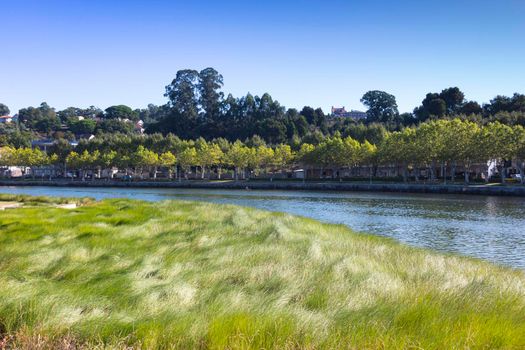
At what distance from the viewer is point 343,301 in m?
6.85

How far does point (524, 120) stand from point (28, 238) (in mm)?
82934

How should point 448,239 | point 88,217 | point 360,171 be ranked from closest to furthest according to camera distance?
point 88,217
point 448,239
point 360,171

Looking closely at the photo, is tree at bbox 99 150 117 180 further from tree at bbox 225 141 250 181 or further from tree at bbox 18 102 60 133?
tree at bbox 18 102 60 133

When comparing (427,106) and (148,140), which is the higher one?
(427,106)

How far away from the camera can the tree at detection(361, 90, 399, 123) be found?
132m

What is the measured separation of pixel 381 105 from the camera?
5236 inches

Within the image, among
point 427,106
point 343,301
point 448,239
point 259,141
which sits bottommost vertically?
point 448,239

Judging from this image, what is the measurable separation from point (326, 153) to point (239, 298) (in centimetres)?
7632

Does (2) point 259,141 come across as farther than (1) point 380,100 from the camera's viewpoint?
No

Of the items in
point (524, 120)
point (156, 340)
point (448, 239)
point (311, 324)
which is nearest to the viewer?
point (156, 340)

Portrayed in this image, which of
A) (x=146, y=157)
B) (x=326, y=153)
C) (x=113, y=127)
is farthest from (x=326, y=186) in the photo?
(x=113, y=127)

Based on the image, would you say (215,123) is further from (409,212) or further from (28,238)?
(28,238)

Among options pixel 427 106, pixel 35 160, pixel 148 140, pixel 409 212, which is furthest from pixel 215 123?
pixel 409 212

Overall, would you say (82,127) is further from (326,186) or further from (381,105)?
(326,186)
